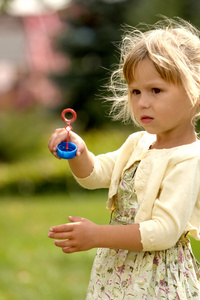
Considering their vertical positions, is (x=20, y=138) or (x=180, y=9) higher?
(x=180, y=9)

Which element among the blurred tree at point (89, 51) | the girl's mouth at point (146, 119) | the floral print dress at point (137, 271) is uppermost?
the blurred tree at point (89, 51)

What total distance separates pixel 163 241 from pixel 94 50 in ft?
47.0

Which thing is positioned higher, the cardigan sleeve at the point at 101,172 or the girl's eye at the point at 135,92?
the girl's eye at the point at 135,92

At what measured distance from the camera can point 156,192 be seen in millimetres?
2451

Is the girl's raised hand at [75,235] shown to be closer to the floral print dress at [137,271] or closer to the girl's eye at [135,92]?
the floral print dress at [137,271]

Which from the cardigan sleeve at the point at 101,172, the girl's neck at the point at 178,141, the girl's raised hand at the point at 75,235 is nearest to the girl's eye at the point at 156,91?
the girl's neck at the point at 178,141

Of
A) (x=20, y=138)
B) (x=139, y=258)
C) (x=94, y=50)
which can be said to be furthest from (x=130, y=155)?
→ (x=94, y=50)

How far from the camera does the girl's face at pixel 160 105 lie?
7.99ft

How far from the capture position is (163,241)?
238 cm

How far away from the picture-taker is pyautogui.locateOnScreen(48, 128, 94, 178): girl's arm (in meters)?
2.65

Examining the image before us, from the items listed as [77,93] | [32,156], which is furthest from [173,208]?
[77,93]

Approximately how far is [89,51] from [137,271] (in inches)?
563

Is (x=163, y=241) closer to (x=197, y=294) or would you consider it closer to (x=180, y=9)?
(x=197, y=294)

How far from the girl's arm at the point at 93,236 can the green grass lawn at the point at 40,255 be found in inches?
99.7
